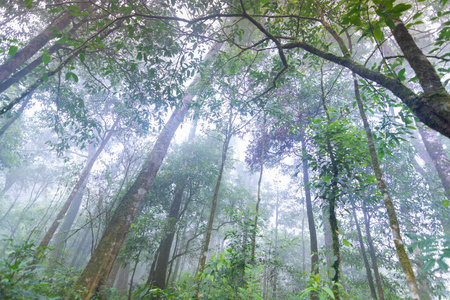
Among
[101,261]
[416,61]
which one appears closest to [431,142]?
[416,61]

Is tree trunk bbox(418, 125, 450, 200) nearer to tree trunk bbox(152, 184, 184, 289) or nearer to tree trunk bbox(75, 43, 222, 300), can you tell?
tree trunk bbox(75, 43, 222, 300)

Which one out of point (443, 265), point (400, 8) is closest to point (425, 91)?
point (400, 8)

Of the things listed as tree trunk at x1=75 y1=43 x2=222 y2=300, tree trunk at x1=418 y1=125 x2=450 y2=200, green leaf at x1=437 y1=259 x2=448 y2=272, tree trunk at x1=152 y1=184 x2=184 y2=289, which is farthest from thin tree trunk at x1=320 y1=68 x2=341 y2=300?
tree trunk at x1=418 y1=125 x2=450 y2=200

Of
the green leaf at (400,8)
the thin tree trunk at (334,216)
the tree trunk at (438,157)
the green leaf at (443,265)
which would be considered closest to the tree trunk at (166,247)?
the thin tree trunk at (334,216)

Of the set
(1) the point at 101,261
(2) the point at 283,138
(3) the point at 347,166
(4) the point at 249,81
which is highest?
(4) the point at 249,81

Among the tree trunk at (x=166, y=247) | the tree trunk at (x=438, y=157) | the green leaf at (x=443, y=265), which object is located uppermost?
the tree trunk at (x=438, y=157)

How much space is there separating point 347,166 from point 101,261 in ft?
17.2

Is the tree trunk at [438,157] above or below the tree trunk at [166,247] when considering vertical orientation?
above

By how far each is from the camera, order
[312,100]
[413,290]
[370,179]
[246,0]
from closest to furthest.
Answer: [413,290], [370,179], [246,0], [312,100]

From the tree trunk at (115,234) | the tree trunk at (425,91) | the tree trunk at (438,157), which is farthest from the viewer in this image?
the tree trunk at (438,157)

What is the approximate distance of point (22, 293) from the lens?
1.80 m

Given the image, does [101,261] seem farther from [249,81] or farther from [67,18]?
[249,81]

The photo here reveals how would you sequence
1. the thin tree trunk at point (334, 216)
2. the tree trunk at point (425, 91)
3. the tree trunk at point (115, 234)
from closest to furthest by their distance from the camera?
the tree trunk at point (425, 91)
the thin tree trunk at point (334, 216)
the tree trunk at point (115, 234)

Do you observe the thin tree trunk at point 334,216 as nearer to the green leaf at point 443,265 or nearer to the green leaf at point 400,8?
the green leaf at point 443,265
